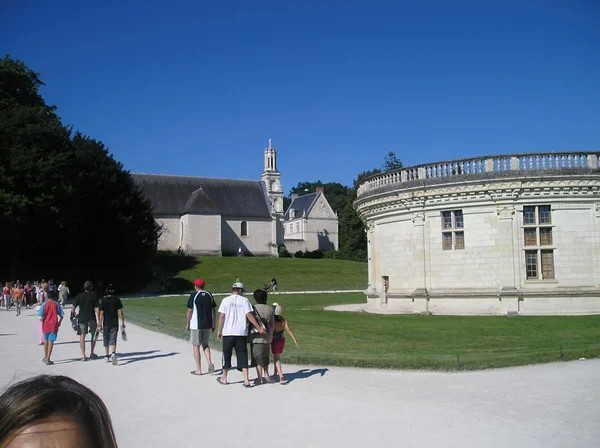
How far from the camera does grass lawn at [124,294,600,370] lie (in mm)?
13117

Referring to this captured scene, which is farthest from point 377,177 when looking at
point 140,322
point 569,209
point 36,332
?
point 36,332

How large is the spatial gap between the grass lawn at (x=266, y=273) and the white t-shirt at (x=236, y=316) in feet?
127

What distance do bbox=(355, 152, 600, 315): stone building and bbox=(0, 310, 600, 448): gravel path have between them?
40.1ft

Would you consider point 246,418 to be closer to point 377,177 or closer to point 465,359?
point 465,359

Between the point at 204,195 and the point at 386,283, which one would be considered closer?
the point at 386,283

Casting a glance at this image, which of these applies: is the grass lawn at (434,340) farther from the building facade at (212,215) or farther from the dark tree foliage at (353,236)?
the dark tree foliage at (353,236)

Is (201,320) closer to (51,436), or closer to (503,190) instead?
(51,436)

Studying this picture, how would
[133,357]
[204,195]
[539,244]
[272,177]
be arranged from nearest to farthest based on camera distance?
[133,357] < [539,244] < [204,195] < [272,177]

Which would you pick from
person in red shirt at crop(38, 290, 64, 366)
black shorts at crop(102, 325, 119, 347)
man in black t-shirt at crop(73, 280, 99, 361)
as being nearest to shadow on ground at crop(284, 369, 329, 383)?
black shorts at crop(102, 325, 119, 347)

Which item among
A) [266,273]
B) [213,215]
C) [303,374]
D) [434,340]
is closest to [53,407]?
[303,374]

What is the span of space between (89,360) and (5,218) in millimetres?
26914

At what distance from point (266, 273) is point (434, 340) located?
4747cm

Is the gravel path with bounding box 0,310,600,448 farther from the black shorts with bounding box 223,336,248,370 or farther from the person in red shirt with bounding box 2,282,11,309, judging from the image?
the person in red shirt with bounding box 2,282,11,309

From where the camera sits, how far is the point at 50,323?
1416 centimetres
